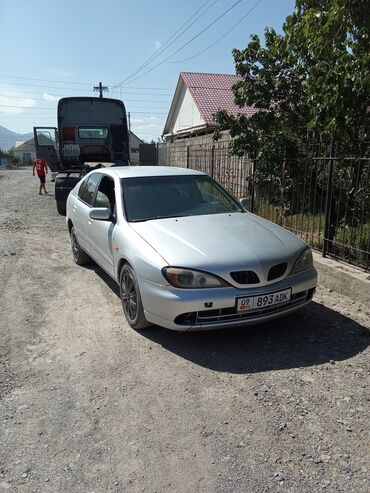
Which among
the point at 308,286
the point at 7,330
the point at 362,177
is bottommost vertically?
the point at 7,330

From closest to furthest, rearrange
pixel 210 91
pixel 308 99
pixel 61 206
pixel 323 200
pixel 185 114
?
pixel 308 99, pixel 323 200, pixel 61 206, pixel 210 91, pixel 185 114

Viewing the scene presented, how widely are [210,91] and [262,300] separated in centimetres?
2374

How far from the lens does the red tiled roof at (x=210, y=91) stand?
2327 centimetres

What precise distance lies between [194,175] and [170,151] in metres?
13.1

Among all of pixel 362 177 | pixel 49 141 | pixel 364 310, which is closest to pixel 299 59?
pixel 362 177

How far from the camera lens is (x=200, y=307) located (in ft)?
11.7

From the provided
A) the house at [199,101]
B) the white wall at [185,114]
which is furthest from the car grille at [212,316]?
the white wall at [185,114]

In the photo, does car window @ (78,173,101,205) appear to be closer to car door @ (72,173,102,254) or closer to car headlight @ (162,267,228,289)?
car door @ (72,173,102,254)

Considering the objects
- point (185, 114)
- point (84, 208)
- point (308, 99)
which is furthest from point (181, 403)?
point (185, 114)

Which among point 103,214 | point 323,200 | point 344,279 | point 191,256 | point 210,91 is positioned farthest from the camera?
point 210,91

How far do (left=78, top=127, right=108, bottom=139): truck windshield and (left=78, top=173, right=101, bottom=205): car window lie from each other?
832 cm

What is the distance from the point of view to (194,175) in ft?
17.7

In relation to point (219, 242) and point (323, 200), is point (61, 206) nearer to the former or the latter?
point (323, 200)

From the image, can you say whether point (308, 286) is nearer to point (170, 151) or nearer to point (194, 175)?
point (194, 175)
